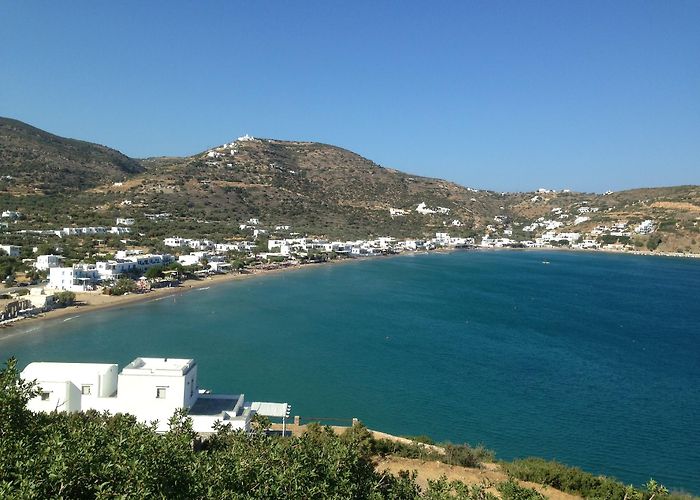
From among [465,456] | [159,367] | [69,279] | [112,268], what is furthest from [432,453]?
[112,268]

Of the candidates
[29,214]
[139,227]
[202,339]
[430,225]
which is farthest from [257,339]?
[430,225]

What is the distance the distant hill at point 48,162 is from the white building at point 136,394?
234 ft

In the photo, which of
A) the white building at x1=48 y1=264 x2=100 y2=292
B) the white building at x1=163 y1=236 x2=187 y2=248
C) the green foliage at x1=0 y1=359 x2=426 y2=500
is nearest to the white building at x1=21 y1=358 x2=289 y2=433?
the green foliage at x1=0 y1=359 x2=426 y2=500

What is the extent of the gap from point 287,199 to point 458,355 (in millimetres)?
73081

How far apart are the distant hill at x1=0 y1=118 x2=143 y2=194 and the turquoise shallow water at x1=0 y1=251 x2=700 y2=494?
166 ft

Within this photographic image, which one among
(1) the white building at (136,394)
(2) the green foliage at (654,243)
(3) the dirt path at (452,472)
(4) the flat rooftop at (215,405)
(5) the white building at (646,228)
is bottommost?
(3) the dirt path at (452,472)

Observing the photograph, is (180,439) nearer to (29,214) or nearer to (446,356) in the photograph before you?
(446,356)

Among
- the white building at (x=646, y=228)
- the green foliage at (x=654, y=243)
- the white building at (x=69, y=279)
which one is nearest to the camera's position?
the white building at (x=69, y=279)

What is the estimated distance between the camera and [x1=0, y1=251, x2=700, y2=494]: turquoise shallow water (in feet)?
62.1

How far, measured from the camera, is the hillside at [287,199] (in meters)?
74.8

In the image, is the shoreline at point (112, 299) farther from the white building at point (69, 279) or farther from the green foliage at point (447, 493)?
the green foliage at point (447, 493)

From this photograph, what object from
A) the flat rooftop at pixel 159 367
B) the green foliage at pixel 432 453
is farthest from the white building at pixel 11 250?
the green foliage at pixel 432 453

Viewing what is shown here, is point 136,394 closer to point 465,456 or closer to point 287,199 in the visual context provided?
point 465,456

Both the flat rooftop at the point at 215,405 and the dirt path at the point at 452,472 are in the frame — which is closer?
the dirt path at the point at 452,472
